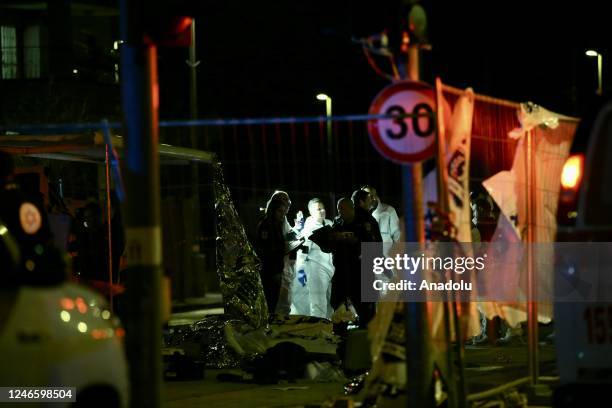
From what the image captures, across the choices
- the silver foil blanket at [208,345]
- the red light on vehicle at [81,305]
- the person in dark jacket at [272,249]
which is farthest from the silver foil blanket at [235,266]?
the red light on vehicle at [81,305]

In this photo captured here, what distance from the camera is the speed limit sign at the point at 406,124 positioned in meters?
9.40

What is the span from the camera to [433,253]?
9727 millimetres

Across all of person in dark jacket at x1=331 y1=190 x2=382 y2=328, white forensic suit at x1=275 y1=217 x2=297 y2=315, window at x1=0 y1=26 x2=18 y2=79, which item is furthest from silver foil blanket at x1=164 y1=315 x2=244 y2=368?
window at x1=0 y1=26 x2=18 y2=79

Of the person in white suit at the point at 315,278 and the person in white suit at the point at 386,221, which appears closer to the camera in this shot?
the person in white suit at the point at 315,278

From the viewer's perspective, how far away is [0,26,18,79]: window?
4150 cm

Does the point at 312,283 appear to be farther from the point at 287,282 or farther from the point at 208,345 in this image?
the point at 208,345

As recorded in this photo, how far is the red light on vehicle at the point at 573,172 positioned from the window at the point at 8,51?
34584 millimetres

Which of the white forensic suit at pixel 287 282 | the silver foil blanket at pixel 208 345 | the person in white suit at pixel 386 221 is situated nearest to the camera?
the silver foil blanket at pixel 208 345

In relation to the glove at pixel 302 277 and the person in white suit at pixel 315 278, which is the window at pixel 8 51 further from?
the glove at pixel 302 277

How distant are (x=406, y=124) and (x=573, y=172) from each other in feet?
6.01

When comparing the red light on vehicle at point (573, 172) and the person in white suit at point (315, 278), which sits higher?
the red light on vehicle at point (573, 172)

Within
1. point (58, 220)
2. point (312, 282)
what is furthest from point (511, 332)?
point (58, 220)

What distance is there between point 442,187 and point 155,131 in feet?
7.83

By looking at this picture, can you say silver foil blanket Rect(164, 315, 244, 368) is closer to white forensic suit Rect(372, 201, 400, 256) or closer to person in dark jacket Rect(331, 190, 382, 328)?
person in dark jacket Rect(331, 190, 382, 328)
